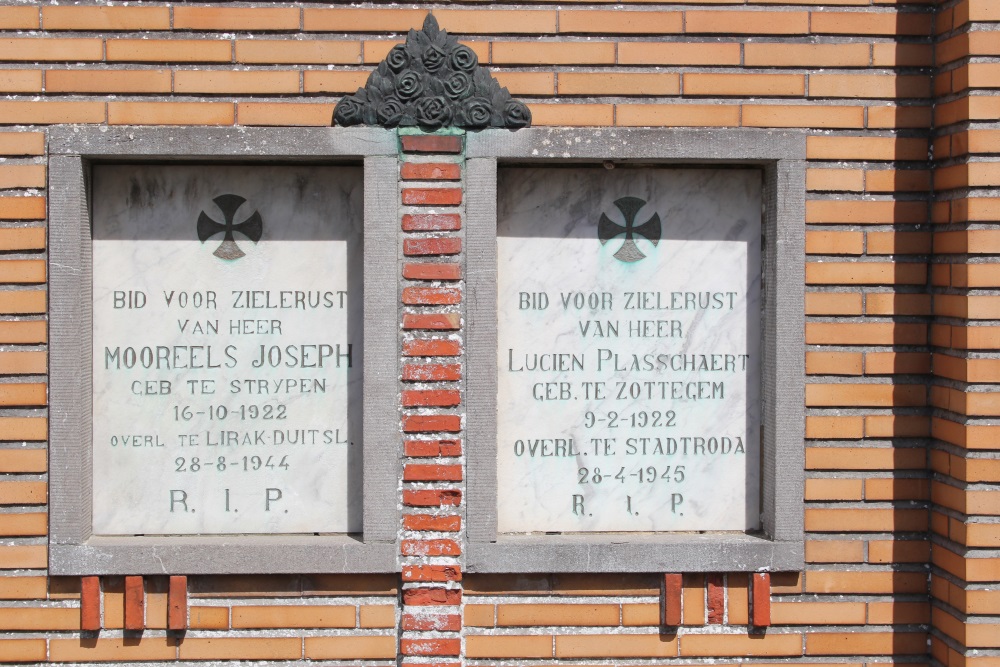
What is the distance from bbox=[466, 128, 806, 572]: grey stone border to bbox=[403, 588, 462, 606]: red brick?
132 millimetres

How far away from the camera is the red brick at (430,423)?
3.36m

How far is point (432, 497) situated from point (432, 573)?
275 millimetres

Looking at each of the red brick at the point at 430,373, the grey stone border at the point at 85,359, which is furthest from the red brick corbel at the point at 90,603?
the red brick at the point at 430,373

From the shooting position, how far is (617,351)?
3492mm

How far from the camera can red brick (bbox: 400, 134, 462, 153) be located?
335 centimetres

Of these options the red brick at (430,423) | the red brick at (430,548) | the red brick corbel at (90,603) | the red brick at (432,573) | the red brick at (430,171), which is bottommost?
the red brick corbel at (90,603)

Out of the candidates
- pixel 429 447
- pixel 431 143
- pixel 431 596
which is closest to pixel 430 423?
pixel 429 447

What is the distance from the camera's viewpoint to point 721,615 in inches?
135

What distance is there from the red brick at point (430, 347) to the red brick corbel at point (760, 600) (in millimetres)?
1383

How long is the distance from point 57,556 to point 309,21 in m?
2.12

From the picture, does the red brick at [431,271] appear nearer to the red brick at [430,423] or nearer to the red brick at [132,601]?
the red brick at [430,423]

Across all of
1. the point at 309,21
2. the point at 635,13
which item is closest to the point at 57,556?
the point at 309,21

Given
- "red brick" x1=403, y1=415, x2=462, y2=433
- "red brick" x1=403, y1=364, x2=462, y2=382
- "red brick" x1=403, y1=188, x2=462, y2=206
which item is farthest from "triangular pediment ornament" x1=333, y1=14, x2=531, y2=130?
"red brick" x1=403, y1=415, x2=462, y2=433

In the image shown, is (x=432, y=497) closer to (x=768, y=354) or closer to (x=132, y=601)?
(x=132, y=601)
